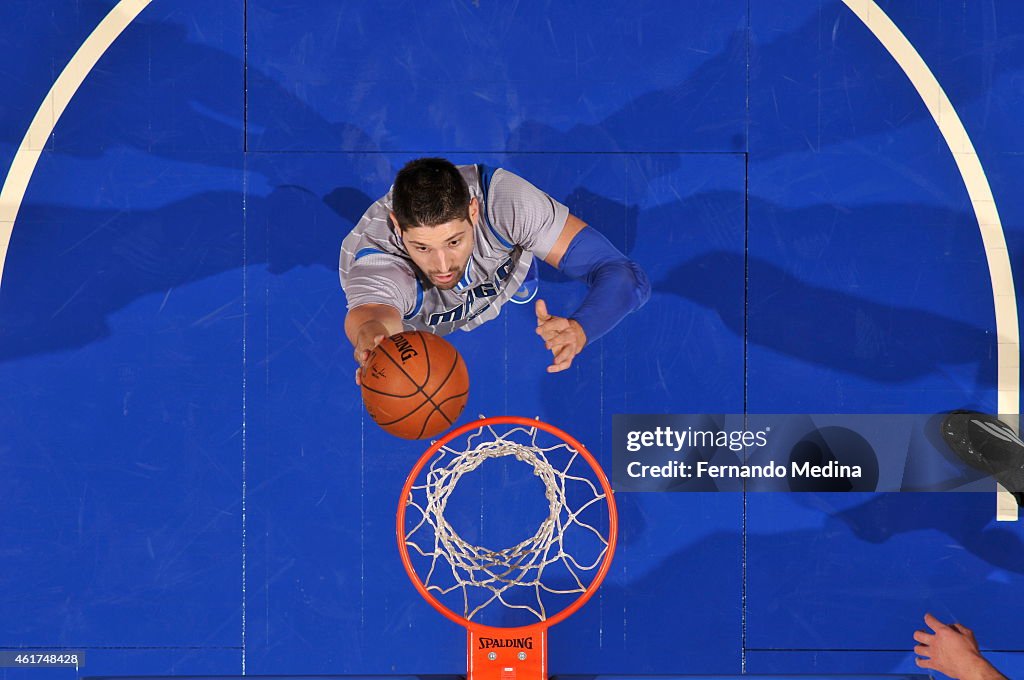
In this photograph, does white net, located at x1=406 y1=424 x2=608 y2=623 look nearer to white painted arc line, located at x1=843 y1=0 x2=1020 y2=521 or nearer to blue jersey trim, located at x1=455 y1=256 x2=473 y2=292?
blue jersey trim, located at x1=455 y1=256 x2=473 y2=292

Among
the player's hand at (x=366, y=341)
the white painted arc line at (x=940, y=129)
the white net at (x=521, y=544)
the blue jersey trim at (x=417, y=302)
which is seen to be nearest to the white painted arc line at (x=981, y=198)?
the white painted arc line at (x=940, y=129)

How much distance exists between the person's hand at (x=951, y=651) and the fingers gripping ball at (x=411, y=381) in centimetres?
259

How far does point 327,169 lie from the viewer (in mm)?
4488

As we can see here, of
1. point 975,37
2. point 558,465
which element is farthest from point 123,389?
Result: point 975,37

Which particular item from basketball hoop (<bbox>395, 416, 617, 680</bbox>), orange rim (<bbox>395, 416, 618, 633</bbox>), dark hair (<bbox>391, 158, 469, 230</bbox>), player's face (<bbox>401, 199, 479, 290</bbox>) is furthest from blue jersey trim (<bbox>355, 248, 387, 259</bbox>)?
basketball hoop (<bbox>395, 416, 617, 680</bbox>)

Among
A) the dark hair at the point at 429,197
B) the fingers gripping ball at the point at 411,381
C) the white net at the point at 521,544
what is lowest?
the white net at the point at 521,544

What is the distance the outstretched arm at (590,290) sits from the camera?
11.3 feet

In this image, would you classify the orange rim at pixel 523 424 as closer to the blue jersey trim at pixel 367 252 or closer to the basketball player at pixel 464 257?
the basketball player at pixel 464 257

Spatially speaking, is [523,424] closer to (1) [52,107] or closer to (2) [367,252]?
(2) [367,252]

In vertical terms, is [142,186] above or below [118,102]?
below

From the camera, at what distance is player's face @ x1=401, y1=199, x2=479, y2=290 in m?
3.52

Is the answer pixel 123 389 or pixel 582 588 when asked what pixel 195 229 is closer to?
pixel 123 389

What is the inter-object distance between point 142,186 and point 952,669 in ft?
15.0

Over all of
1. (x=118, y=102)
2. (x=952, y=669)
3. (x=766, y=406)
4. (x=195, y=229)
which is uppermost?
(x=118, y=102)
